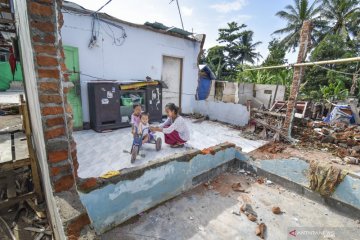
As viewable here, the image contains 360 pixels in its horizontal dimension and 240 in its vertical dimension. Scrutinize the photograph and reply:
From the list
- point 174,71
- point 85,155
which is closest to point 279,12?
point 174,71

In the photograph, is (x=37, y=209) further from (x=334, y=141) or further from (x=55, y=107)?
(x=334, y=141)

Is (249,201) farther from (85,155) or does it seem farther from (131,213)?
(85,155)

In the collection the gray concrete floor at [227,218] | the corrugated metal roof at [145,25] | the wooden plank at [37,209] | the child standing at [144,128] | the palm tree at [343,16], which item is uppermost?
the palm tree at [343,16]

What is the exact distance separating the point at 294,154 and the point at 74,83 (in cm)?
659

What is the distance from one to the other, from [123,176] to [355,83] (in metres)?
17.0

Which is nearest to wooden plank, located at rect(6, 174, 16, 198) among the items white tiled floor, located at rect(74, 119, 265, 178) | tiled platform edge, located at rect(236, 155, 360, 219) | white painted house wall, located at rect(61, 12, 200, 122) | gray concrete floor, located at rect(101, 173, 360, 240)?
white tiled floor, located at rect(74, 119, 265, 178)

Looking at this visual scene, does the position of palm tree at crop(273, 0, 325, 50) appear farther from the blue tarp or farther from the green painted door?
the green painted door

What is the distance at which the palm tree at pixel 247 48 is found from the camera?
24094 mm

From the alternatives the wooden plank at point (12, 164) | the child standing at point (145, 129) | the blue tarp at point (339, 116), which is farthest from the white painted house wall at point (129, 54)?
the blue tarp at point (339, 116)

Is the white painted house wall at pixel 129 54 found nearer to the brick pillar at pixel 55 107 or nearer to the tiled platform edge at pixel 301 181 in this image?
the brick pillar at pixel 55 107

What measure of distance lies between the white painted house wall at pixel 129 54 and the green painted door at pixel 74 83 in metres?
0.13

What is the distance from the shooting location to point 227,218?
2.93 metres

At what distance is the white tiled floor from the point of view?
3949 mm

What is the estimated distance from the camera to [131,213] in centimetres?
280
